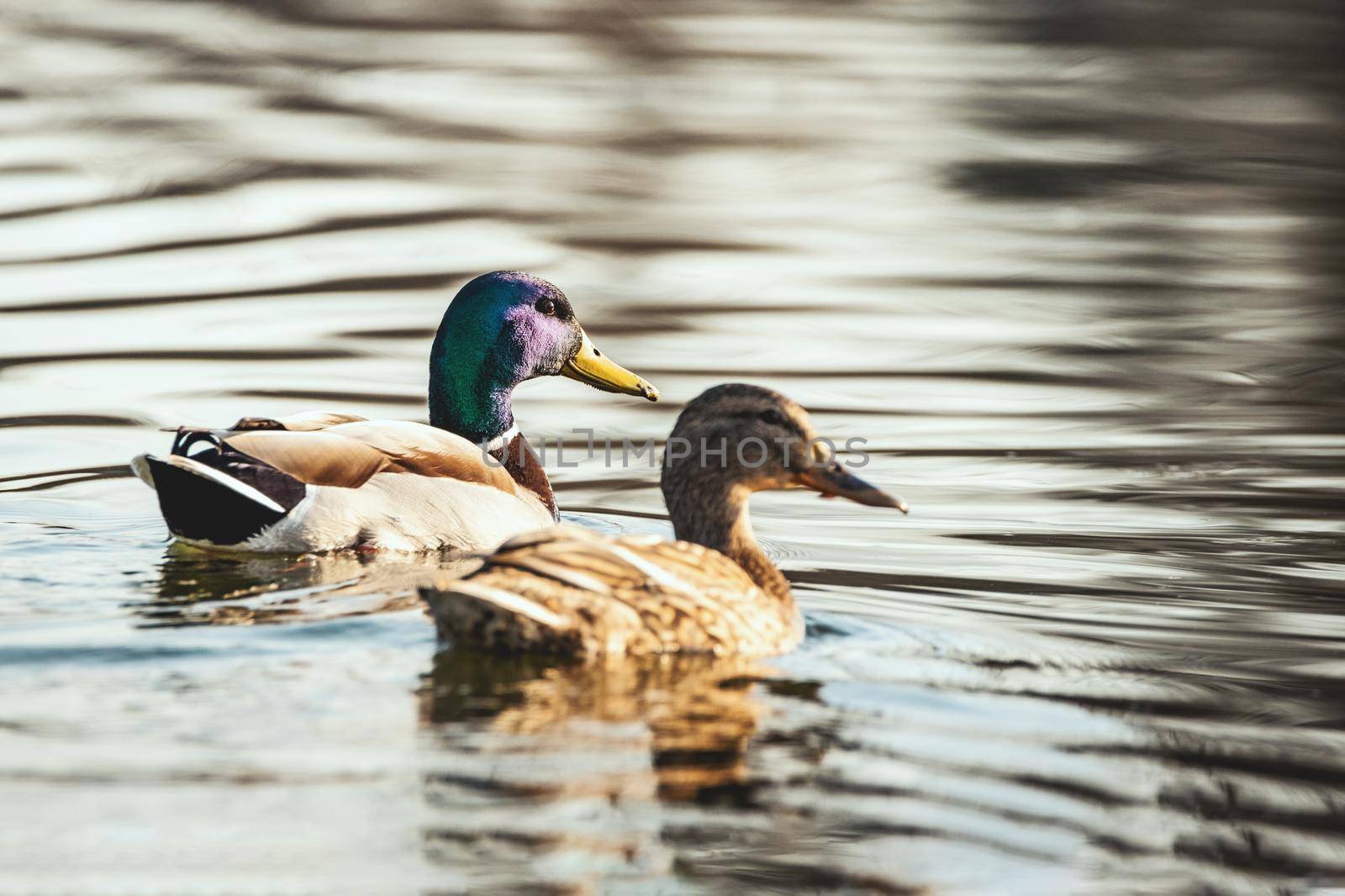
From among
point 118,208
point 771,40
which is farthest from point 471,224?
point 771,40

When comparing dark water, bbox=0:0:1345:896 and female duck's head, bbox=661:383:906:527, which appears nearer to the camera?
dark water, bbox=0:0:1345:896

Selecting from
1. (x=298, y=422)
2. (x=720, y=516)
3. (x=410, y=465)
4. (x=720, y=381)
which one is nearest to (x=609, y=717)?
(x=720, y=516)

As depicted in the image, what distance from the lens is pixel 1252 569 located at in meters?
8.72

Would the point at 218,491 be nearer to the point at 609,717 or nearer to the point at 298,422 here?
the point at 298,422

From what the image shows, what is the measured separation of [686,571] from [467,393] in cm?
325

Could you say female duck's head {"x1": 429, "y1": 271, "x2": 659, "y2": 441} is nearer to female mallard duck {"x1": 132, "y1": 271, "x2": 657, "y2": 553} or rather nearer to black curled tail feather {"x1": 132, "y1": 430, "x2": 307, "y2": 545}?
female mallard duck {"x1": 132, "y1": 271, "x2": 657, "y2": 553}

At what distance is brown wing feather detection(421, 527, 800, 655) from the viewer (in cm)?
665

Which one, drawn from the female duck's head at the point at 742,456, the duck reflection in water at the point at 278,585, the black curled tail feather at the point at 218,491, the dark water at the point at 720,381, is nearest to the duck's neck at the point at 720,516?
the female duck's head at the point at 742,456

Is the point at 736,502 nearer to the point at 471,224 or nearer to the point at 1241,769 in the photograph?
the point at 1241,769

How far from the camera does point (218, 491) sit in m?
8.55

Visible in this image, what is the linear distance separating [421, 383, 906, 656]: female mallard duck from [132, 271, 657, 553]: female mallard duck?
1.56 metres

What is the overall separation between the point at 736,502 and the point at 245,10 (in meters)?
21.1

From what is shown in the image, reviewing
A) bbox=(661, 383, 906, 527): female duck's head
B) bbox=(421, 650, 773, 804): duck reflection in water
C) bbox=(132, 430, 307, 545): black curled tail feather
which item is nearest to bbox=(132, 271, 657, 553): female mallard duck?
bbox=(132, 430, 307, 545): black curled tail feather

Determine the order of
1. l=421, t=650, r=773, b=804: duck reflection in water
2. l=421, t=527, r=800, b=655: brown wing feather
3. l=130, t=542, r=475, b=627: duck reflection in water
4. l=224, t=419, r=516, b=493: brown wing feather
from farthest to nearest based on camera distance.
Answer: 1. l=224, t=419, r=516, b=493: brown wing feather
2. l=130, t=542, r=475, b=627: duck reflection in water
3. l=421, t=527, r=800, b=655: brown wing feather
4. l=421, t=650, r=773, b=804: duck reflection in water
